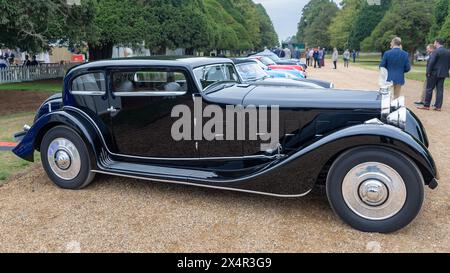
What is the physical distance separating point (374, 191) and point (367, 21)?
54624mm

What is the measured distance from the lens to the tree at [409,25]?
4138cm

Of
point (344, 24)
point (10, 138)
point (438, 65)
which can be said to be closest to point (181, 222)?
point (10, 138)

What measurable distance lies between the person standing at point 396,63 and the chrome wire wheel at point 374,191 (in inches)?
275

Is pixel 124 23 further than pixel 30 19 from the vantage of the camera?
Yes

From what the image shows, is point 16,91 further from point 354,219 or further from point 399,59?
point 354,219

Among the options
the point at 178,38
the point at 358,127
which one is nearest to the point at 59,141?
the point at 358,127

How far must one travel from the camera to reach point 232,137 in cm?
441

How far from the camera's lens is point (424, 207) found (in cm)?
435

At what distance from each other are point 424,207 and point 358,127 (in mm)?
1369

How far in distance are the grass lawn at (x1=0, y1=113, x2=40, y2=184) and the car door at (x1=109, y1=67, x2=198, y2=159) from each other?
1.97 meters

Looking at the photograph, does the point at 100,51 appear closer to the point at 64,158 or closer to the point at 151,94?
the point at 64,158

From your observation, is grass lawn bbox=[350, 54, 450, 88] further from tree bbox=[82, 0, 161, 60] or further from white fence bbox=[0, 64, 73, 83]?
white fence bbox=[0, 64, 73, 83]

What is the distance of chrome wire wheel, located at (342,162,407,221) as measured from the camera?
12.0 ft

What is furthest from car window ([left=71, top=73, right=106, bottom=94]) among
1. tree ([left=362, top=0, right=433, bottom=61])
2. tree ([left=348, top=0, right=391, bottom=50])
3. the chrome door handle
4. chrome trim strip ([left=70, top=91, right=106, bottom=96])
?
tree ([left=348, top=0, right=391, bottom=50])
